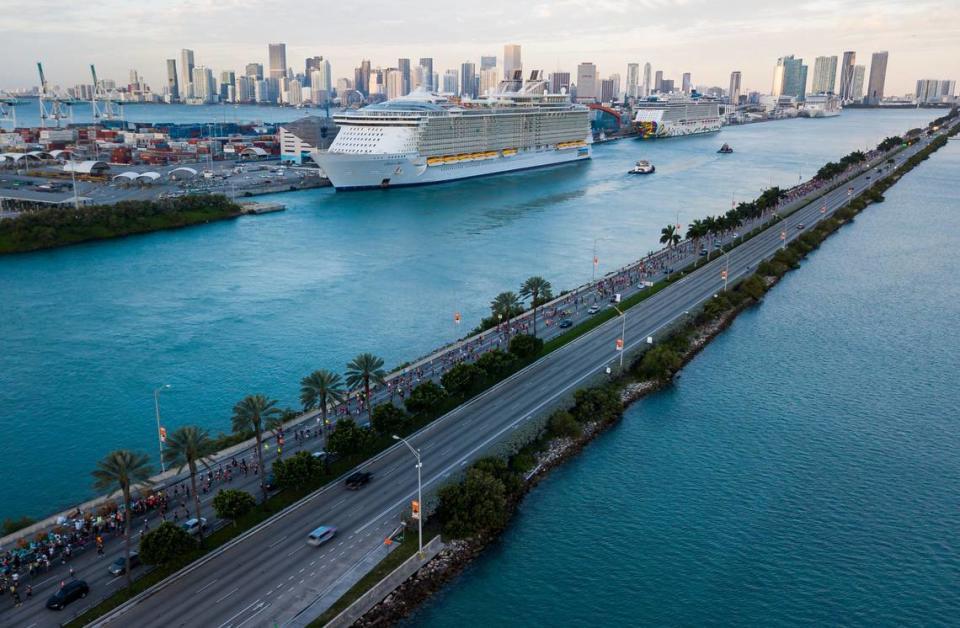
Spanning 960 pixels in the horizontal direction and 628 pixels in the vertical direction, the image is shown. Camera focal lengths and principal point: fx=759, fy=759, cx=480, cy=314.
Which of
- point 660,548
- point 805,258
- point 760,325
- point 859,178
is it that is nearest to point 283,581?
point 660,548

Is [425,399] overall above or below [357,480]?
above

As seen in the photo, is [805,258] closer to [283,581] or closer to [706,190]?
[706,190]

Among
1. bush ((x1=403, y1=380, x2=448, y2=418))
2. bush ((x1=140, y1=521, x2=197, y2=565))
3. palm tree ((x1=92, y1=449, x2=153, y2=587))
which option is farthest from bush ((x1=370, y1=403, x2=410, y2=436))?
palm tree ((x1=92, y1=449, x2=153, y2=587))

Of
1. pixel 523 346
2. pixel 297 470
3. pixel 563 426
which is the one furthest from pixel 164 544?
pixel 523 346

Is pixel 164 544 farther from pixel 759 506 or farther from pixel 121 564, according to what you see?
pixel 759 506

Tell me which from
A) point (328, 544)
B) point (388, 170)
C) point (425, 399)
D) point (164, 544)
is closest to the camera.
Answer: point (164, 544)

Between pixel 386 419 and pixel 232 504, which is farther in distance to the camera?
pixel 386 419

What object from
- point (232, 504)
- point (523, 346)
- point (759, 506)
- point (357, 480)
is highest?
point (523, 346)

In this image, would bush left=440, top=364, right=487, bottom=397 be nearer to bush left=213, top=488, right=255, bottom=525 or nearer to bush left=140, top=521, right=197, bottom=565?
bush left=213, top=488, right=255, bottom=525
